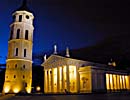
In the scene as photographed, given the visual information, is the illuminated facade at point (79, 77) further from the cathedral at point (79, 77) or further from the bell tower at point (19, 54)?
the bell tower at point (19, 54)

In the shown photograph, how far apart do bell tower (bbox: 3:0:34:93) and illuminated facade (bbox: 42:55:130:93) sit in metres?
8.17

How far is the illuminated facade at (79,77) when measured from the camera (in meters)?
39.4

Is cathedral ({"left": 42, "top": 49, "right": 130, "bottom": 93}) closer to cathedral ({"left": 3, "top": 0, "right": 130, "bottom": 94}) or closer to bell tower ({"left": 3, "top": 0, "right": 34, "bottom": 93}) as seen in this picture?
cathedral ({"left": 3, "top": 0, "right": 130, "bottom": 94})

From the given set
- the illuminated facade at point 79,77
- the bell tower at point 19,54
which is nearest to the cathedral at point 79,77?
the illuminated facade at point 79,77

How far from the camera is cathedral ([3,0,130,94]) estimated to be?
40.3m

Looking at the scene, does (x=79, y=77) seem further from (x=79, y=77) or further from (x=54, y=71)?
(x=54, y=71)

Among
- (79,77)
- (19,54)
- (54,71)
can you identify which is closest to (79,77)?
(79,77)

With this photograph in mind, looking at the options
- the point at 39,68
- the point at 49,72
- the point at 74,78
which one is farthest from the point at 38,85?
the point at 74,78

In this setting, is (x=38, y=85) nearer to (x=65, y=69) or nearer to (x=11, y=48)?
(x=11, y=48)

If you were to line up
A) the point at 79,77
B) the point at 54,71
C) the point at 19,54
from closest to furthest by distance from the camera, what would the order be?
the point at 79,77 → the point at 54,71 → the point at 19,54

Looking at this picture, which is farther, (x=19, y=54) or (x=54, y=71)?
(x=19, y=54)

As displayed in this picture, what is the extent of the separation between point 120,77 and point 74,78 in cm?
1254

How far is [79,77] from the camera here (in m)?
41.6

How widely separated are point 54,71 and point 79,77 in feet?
23.6
